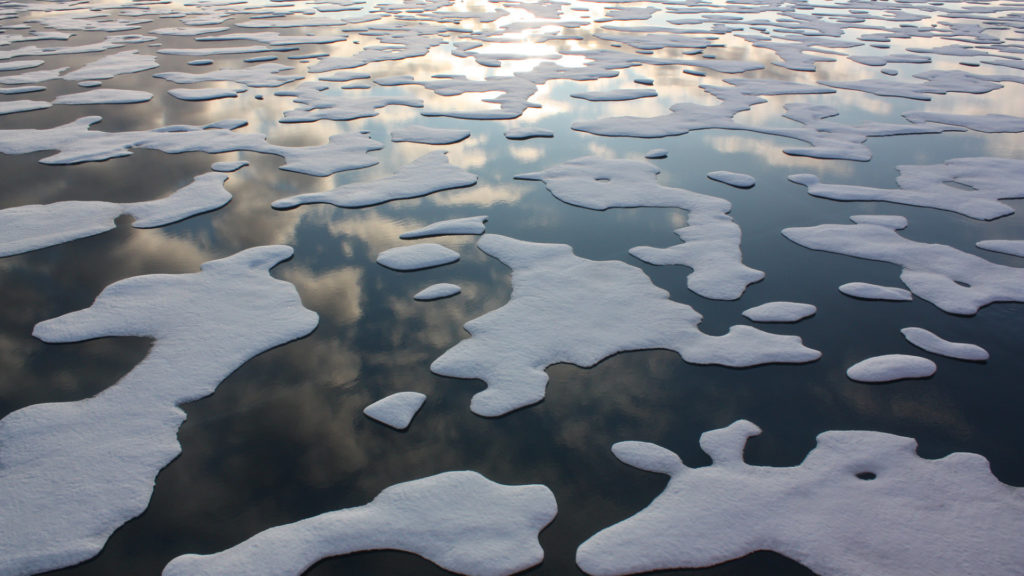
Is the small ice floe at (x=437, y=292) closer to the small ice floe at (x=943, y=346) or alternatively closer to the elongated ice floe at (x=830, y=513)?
the elongated ice floe at (x=830, y=513)

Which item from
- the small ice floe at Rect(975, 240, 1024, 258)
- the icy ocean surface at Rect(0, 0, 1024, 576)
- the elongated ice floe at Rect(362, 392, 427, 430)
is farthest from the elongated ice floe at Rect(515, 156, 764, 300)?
the elongated ice floe at Rect(362, 392, 427, 430)

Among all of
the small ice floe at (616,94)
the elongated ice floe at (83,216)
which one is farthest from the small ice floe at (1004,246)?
the elongated ice floe at (83,216)

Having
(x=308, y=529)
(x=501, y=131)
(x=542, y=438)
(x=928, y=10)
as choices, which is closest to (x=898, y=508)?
(x=542, y=438)

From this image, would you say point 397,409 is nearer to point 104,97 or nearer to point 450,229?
point 450,229

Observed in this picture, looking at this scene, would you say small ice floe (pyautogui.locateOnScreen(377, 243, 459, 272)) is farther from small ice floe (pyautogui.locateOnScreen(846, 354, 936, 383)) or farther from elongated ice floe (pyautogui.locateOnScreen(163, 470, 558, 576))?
small ice floe (pyautogui.locateOnScreen(846, 354, 936, 383))

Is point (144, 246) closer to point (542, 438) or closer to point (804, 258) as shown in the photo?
point (542, 438)
